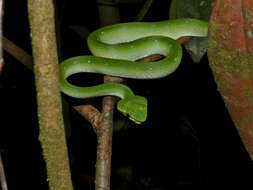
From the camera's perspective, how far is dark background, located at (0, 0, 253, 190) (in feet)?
10.4

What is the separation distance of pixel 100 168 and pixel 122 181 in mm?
2155

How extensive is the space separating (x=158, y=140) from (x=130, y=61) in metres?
1.45

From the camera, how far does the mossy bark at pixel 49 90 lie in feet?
2.66

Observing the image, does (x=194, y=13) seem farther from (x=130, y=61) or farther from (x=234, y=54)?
(x=234, y=54)

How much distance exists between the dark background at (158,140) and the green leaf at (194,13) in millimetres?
1019

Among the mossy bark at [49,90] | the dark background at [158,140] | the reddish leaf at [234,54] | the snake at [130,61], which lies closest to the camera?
the mossy bark at [49,90]

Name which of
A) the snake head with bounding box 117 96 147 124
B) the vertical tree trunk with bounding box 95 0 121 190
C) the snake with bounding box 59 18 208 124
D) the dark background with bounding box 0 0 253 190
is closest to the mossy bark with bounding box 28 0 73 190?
the vertical tree trunk with bounding box 95 0 121 190

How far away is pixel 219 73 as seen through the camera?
1.05 metres

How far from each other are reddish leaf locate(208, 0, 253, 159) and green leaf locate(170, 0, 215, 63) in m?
0.77

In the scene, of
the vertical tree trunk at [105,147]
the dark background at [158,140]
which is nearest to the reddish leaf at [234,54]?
the vertical tree trunk at [105,147]

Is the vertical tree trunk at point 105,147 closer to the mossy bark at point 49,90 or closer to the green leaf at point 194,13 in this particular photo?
the mossy bark at point 49,90

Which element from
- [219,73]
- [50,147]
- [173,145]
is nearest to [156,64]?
[219,73]

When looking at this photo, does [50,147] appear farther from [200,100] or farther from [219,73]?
[200,100]

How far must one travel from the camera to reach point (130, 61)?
80.8 inches
